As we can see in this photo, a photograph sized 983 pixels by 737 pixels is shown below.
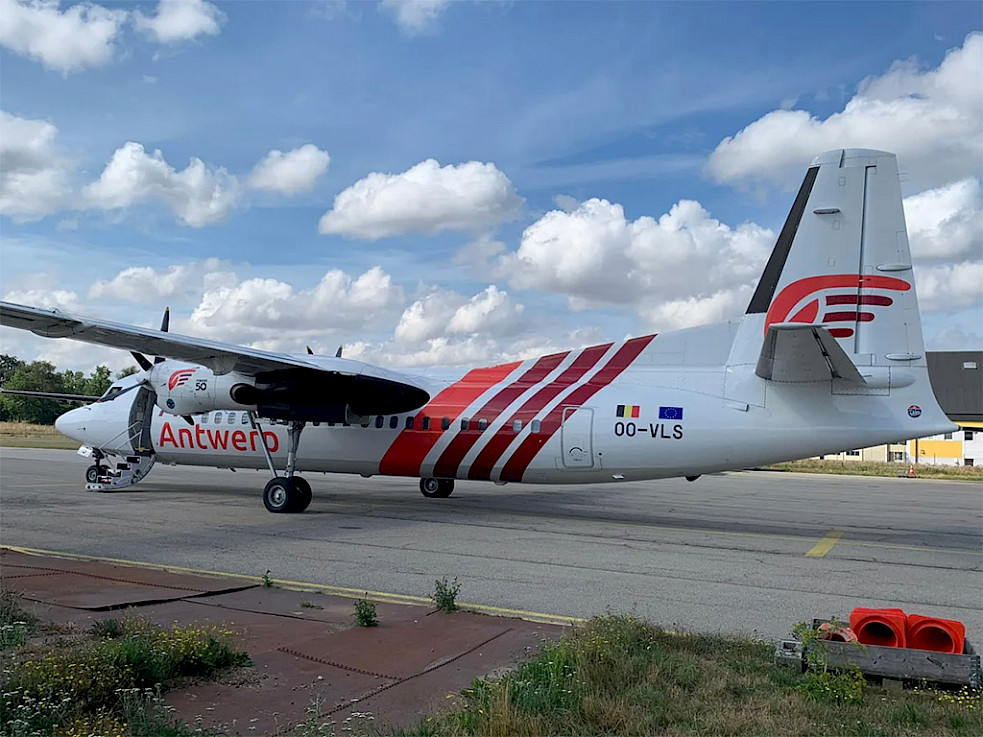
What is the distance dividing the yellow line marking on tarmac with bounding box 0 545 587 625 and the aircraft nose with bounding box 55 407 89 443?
10.5 metres

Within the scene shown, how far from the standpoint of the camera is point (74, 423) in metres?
20.9

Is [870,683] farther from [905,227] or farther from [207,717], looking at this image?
[905,227]

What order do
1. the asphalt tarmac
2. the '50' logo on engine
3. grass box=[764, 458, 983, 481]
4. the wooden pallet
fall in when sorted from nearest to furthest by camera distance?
the wooden pallet, the asphalt tarmac, the '50' logo on engine, grass box=[764, 458, 983, 481]

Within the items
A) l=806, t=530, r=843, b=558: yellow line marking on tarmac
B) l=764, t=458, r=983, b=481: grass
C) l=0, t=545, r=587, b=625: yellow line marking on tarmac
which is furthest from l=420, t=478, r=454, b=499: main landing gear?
l=764, t=458, r=983, b=481: grass

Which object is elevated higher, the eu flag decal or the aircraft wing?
the aircraft wing

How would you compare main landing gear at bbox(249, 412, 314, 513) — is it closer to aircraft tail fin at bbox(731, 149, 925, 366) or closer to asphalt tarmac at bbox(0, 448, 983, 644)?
asphalt tarmac at bbox(0, 448, 983, 644)

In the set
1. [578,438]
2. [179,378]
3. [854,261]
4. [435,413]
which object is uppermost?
[854,261]

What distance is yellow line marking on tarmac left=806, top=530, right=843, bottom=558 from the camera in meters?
11.9

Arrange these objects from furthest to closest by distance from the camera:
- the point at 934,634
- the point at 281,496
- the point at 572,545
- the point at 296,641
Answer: the point at 281,496, the point at 572,545, the point at 296,641, the point at 934,634

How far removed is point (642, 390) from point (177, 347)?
Result: 334 inches

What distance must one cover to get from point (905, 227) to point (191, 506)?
15.1 metres

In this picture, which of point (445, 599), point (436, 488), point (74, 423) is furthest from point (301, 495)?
point (74, 423)

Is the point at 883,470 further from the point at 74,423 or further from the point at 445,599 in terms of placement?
the point at 445,599

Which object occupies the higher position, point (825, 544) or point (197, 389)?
point (197, 389)
